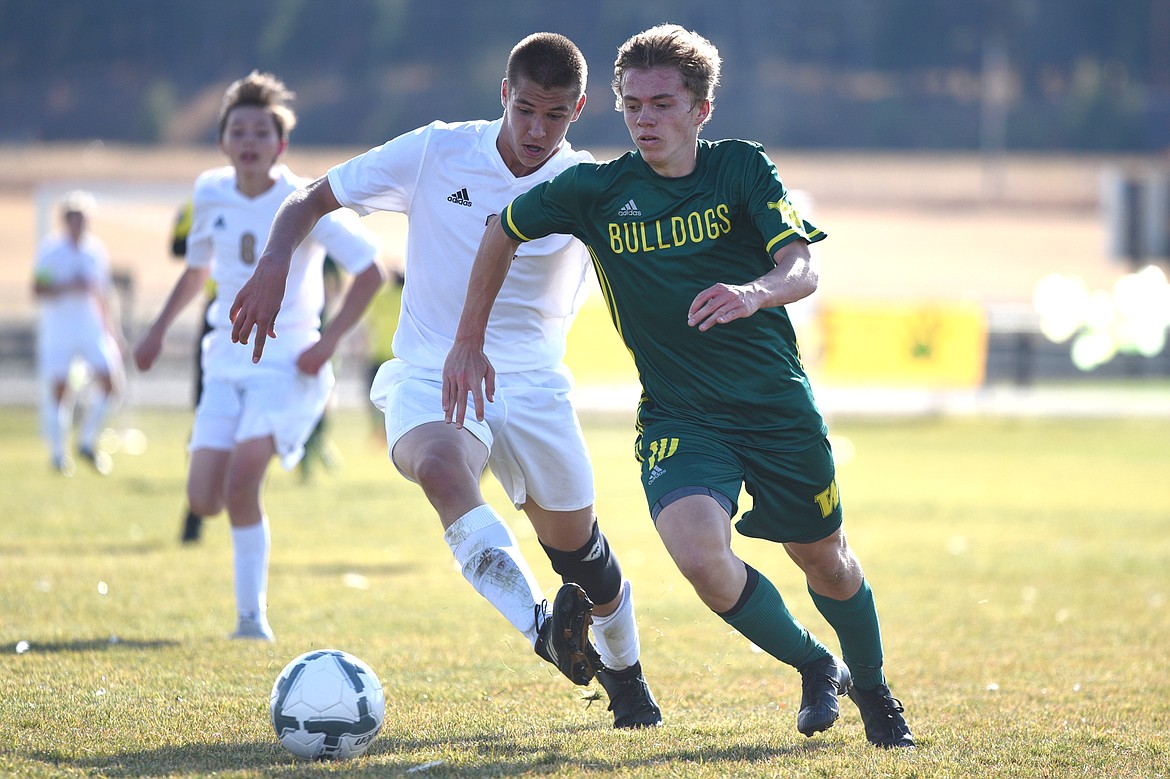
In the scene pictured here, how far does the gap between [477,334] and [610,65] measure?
53.2 m

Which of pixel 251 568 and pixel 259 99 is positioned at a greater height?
pixel 259 99

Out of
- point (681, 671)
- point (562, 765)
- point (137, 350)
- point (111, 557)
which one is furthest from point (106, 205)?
point (562, 765)

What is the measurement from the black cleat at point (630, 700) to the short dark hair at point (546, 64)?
1.97 m

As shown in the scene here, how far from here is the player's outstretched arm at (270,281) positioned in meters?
4.66

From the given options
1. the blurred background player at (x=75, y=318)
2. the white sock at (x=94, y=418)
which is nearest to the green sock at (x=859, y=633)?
the white sock at (x=94, y=418)

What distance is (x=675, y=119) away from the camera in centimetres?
443

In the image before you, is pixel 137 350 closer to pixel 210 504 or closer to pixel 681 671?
pixel 210 504

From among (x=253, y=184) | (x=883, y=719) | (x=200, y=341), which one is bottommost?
(x=883, y=719)

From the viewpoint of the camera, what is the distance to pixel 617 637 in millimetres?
5016

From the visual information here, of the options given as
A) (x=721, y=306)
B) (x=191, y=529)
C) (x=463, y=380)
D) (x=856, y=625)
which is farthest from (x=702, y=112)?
(x=191, y=529)

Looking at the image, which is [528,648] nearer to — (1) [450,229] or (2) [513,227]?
(1) [450,229]

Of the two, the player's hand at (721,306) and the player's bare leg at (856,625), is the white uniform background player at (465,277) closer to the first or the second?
the player's bare leg at (856,625)

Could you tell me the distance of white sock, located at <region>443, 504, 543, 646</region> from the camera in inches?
169

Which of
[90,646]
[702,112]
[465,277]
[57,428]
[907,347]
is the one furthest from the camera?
[907,347]
